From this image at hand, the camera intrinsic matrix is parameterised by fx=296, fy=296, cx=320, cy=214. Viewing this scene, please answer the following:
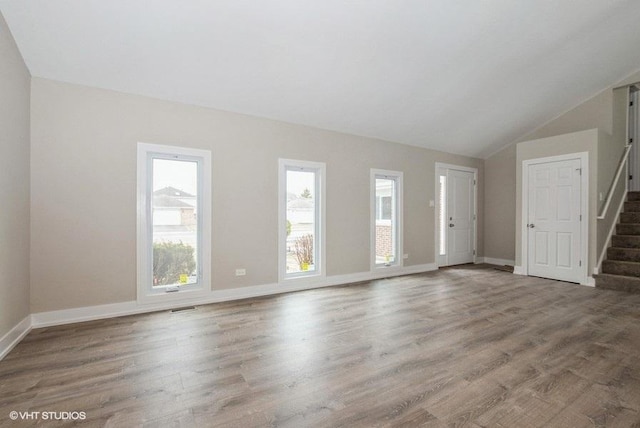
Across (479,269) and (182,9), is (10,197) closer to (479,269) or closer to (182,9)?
(182,9)

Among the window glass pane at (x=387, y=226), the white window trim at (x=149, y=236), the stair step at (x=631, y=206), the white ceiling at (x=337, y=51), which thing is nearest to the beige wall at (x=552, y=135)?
the white ceiling at (x=337, y=51)

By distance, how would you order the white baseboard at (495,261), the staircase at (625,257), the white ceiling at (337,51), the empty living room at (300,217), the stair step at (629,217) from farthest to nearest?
1. the white baseboard at (495,261)
2. the stair step at (629,217)
3. the staircase at (625,257)
4. the white ceiling at (337,51)
5. the empty living room at (300,217)

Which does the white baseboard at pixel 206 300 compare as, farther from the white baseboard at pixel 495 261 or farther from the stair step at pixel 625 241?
the stair step at pixel 625 241

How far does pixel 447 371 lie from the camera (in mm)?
2275

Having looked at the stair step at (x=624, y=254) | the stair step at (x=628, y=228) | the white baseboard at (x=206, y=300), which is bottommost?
the white baseboard at (x=206, y=300)

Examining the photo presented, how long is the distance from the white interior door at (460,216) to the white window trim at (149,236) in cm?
525

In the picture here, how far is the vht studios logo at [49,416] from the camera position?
5.75ft

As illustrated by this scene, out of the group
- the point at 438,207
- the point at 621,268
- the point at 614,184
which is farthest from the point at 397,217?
the point at 614,184

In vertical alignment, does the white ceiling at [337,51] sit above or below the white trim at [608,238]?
above

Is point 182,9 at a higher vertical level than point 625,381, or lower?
higher

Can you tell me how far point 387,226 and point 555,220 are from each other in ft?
10.1

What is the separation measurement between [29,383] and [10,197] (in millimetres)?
1660

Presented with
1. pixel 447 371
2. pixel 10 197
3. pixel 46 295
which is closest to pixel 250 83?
pixel 10 197

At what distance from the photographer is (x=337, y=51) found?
3486 mm
